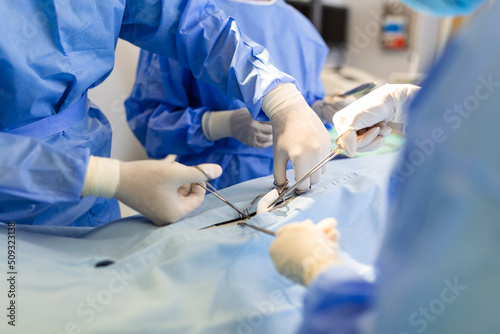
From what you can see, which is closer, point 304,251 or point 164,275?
point 304,251

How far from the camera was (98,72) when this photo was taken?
3.97 feet

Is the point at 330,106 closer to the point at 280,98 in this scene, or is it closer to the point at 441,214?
the point at 280,98

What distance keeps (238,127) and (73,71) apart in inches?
24.3

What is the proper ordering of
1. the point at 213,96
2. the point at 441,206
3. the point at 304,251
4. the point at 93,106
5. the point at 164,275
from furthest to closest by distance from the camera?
the point at 213,96 → the point at 93,106 → the point at 164,275 → the point at 304,251 → the point at 441,206

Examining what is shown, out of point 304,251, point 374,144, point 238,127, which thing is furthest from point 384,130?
point 304,251

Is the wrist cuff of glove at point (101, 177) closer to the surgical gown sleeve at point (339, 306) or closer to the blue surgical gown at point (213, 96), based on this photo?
the surgical gown sleeve at point (339, 306)

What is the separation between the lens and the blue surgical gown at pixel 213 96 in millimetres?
1681

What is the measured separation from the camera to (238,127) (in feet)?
5.20

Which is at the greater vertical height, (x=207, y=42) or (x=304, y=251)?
(x=207, y=42)

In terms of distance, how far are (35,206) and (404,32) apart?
369 cm

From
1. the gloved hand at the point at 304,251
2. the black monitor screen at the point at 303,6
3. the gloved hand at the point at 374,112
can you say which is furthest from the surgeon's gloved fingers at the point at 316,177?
the black monitor screen at the point at 303,6

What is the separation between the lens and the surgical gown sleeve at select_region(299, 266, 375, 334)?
569 mm

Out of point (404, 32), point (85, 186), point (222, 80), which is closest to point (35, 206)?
point (85, 186)

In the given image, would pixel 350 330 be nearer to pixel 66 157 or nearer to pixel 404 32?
pixel 66 157
